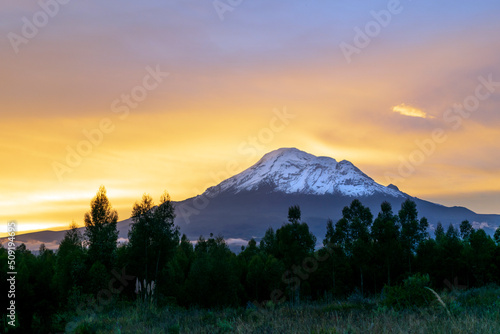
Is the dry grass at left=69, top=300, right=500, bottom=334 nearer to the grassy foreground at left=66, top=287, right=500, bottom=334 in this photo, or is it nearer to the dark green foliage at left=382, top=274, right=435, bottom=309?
the grassy foreground at left=66, top=287, right=500, bottom=334

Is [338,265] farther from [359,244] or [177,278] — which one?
[177,278]

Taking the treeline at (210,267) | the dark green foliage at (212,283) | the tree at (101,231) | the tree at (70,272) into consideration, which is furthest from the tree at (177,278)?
the tree at (70,272)

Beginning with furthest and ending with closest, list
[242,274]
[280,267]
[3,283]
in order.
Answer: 1. [242,274]
2. [280,267]
3. [3,283]

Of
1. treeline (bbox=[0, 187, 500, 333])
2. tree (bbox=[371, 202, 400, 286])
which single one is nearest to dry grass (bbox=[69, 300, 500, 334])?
treeline (bbox=[0, 187, 500, 333])

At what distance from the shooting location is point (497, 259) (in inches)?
2985

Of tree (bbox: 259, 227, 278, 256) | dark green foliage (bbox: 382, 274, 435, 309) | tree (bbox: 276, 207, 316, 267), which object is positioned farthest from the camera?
tree (bbox: 259, 227, 278, 256)

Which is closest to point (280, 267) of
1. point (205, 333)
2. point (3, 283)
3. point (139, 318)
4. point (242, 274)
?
point (242, 274)

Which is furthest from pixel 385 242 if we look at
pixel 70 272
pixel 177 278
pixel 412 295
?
pixel 412 295

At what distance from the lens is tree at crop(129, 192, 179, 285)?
6412cm

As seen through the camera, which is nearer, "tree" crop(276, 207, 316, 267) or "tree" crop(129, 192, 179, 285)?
"tree" crop(129, 192, 179, 285)

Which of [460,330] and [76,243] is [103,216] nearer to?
[76,243]

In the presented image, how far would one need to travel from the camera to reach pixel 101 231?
6272 centimetres

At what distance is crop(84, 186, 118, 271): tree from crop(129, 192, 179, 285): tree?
3.04 m

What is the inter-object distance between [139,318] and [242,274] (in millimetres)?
64290
